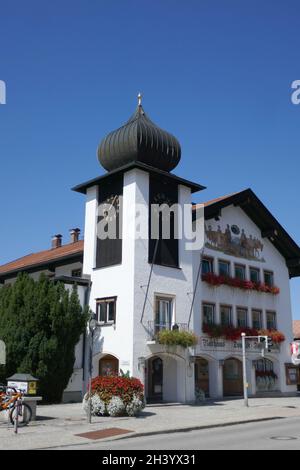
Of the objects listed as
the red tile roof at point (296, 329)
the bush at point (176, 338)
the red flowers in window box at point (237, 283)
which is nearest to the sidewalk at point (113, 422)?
the bush at point (176, 338)

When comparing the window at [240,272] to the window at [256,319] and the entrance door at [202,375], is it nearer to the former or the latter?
the window at [256,319]

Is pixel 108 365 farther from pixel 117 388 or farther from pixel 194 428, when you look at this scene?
pixel 194 428

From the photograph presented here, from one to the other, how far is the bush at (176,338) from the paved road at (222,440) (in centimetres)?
890

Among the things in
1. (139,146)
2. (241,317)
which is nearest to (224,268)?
(241,317)

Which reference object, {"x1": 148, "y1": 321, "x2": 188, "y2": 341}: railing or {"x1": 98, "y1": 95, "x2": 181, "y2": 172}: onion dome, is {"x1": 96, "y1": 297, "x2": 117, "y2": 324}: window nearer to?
{"x1": 148, "y1": 321, "x2": 188, "y2": 341}: railing

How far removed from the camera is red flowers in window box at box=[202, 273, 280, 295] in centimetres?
2917

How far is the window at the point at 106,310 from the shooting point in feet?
85.1

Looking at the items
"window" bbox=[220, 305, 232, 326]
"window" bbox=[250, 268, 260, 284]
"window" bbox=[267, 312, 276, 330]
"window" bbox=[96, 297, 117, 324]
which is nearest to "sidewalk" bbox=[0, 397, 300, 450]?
"window" bbox=[96, 297, 117, 324]

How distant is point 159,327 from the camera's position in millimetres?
25891

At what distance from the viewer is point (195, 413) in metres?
20.4

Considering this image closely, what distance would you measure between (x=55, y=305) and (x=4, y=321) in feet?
7.77

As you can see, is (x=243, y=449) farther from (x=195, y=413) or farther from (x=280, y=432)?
(x=195, y=413)

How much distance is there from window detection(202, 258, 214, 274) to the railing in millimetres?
4037

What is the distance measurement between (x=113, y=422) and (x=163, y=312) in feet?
33.0
